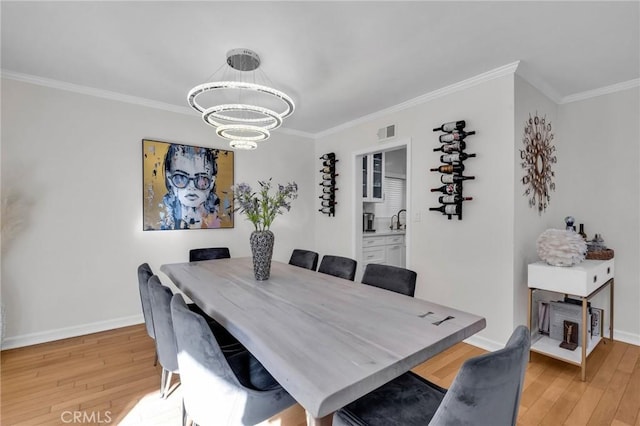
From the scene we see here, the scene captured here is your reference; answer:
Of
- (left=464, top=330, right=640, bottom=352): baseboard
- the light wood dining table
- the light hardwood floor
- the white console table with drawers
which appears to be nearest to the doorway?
(left=464, top=330, right=640, bottom=352): baseboard

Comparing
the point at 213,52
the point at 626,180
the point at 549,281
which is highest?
the point at 213,52

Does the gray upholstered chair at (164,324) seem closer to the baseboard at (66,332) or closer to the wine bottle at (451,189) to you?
the baseboard at (66,332)

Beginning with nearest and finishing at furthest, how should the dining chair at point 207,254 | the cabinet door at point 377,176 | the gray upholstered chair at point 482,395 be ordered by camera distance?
the gray upholstered chair at point 482,395 < the dining chair at point 207,254 < the cabinet door at point 377,176

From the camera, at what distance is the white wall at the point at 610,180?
2766 millimetres

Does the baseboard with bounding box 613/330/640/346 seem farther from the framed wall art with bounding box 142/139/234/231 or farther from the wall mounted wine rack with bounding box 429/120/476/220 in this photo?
the framed wall art with bounding box 142/139/234/231

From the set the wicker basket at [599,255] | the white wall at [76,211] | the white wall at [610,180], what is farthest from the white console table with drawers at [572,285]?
the white wall at [76,211]

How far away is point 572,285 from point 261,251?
2.37 metres

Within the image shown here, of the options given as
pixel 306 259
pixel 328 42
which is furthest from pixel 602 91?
pixel 306 259

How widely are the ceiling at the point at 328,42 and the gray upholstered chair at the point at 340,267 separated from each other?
5.40 feet

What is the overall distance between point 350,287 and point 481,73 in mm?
2234

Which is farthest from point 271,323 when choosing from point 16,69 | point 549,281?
point 16,69

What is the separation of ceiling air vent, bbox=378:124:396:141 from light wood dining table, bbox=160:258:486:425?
214 cm

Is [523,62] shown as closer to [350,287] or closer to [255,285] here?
[350,287]

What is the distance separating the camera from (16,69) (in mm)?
2576
